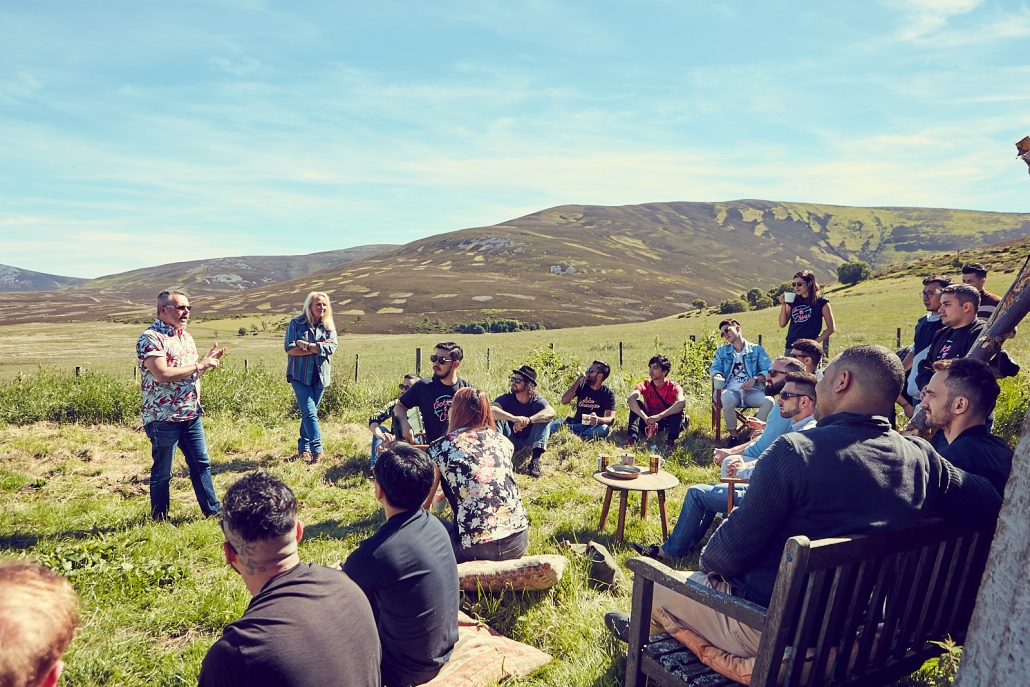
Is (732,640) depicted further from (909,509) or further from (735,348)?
(735,348)

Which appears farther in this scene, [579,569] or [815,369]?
[815,369]

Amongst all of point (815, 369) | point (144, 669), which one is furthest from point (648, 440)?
point (144, 669)

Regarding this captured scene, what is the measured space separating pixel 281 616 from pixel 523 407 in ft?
18.5

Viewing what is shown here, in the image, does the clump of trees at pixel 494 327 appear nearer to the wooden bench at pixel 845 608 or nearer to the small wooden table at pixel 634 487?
the small wooden table at pixel 634 487

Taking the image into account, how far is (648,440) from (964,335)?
3674 mm

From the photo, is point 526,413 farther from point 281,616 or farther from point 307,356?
point 281,616

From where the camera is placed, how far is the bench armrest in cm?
241

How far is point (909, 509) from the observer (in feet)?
8.33

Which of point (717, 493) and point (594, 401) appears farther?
point (594, 401)

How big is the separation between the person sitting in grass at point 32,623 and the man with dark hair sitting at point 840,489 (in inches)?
91.6

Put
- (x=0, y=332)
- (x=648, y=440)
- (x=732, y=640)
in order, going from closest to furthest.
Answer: (x=732, y=640) < (x=648, y=440) < (x=0, y=332)

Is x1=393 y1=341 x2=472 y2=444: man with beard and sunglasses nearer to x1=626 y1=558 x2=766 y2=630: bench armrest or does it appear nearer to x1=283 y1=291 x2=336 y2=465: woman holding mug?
x1=283 y1=291 x2=336 y2=465: woman holding mug

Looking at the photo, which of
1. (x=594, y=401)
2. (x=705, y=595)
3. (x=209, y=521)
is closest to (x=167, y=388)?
(x=209, y=521)

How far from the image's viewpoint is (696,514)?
468cm
